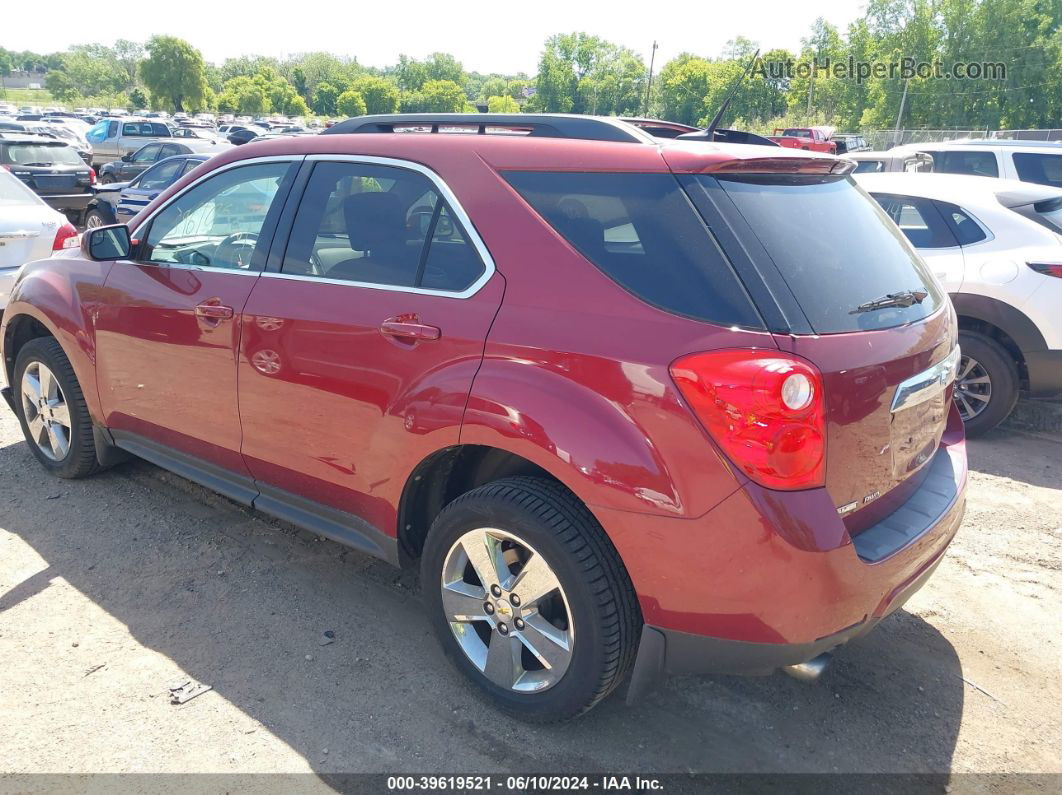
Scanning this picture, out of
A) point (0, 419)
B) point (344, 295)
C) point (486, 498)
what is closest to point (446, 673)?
point (486, 498)

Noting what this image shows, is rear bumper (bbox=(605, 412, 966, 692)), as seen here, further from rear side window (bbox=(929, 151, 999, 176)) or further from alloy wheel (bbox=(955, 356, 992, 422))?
rear side window (bbox=(929, 151, 999, 176))

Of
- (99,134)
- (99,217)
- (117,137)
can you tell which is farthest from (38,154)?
(99,134)

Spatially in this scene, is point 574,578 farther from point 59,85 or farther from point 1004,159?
point 59,85

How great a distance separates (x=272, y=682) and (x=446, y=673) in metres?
0.62

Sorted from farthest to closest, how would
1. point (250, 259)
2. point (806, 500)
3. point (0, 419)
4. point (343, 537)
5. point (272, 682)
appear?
1. point (0, 419)
2. point (250, 259)
3. point (343, 537)
4. point (272, 682)
5. point (806, 500)

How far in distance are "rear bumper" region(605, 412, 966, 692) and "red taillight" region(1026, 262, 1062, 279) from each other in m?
3.78

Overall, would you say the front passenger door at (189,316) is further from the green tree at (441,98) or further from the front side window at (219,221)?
the green tree at (441,98)

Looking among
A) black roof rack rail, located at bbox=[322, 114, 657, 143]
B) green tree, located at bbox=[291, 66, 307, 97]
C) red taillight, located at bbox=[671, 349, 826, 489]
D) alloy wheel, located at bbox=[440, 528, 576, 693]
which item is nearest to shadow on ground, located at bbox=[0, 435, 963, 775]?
alloy wheel, located at bbox=[440, 528, 576, 693]

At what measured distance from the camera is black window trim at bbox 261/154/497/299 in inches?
108

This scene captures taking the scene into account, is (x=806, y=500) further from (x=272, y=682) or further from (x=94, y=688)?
(x=94, y=688)

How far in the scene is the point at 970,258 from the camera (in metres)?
5.70

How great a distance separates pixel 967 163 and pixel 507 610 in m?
10.4

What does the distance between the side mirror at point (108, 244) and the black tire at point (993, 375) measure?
512 centimetres

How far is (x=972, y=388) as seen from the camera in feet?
18.8
